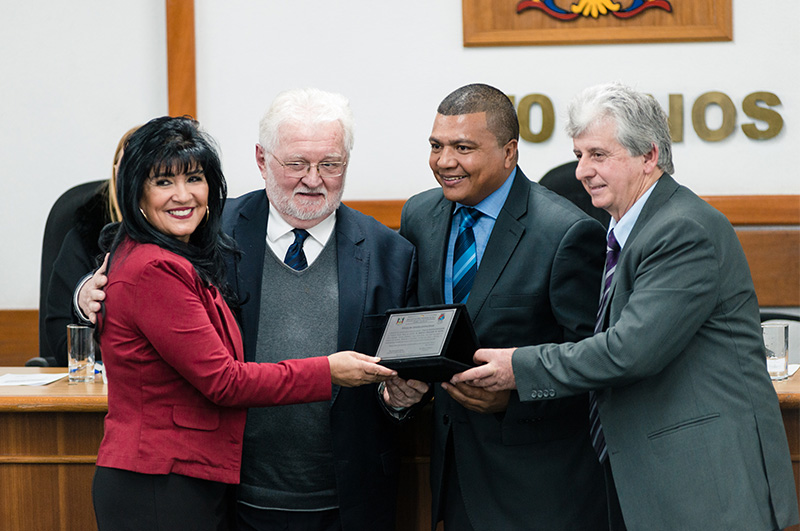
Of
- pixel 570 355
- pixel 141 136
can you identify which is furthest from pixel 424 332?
pixel 141 136

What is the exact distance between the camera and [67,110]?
461 centimetres

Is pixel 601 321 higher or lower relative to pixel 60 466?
higher

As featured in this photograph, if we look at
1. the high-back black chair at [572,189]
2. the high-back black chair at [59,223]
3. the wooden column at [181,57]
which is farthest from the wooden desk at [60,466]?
the wooden column at [181,57]

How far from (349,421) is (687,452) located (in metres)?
0.78

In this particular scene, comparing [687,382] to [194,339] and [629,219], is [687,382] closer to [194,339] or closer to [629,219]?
[629,219]

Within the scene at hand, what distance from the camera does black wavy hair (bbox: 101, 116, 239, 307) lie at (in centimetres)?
180

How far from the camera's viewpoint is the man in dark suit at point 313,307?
205 cm

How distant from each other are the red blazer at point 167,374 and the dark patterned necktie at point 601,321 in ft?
2.44

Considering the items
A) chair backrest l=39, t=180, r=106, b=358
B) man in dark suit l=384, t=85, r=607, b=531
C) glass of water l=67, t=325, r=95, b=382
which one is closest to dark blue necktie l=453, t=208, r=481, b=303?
man in dark suit l=384, t=85, r=607, b=531

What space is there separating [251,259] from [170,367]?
1.34 feet

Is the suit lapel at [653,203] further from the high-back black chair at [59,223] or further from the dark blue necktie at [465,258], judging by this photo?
the high-back black chair at [59,223]

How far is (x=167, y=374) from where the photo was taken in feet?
5.92

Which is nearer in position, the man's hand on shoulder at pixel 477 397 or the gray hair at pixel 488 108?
the man's hand on shoulder at pixel 477 397

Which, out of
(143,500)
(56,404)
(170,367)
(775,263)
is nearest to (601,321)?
(170,367)
